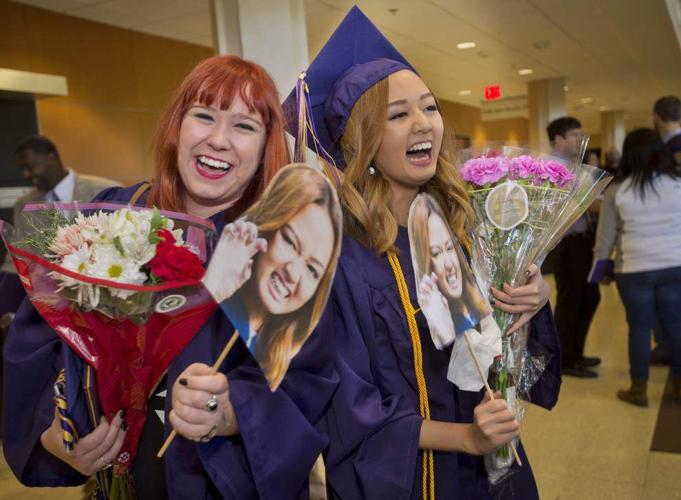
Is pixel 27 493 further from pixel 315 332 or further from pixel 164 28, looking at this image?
pixel 164 28

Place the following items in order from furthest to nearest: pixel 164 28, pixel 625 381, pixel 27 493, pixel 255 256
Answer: pixel 164 28
pixel 625 381
pixel 27 493
pixel 255 256

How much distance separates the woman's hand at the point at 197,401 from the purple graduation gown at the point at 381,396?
0.33 meters

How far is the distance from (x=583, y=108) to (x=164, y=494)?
1718 cm

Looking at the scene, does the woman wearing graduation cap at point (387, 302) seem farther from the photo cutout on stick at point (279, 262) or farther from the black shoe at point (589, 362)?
the black shoe at point (589, 362)

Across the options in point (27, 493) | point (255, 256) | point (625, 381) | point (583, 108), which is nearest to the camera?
point (255, 256)

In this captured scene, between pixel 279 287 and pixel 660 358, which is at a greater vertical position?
pixel 279 287

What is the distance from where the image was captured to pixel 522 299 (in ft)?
4.46

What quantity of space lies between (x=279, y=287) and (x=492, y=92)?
10988mm

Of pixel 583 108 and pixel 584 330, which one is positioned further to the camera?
pixel 583 108

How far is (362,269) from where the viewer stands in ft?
4.36

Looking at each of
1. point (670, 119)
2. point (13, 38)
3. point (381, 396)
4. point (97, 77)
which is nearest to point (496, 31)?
point (670, 119)

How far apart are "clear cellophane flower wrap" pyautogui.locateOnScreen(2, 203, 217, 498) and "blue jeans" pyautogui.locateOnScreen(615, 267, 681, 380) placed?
11.0ft

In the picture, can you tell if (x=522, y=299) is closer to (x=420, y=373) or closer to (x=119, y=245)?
(x=420, y=373)

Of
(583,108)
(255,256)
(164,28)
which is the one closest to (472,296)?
(255,256)
